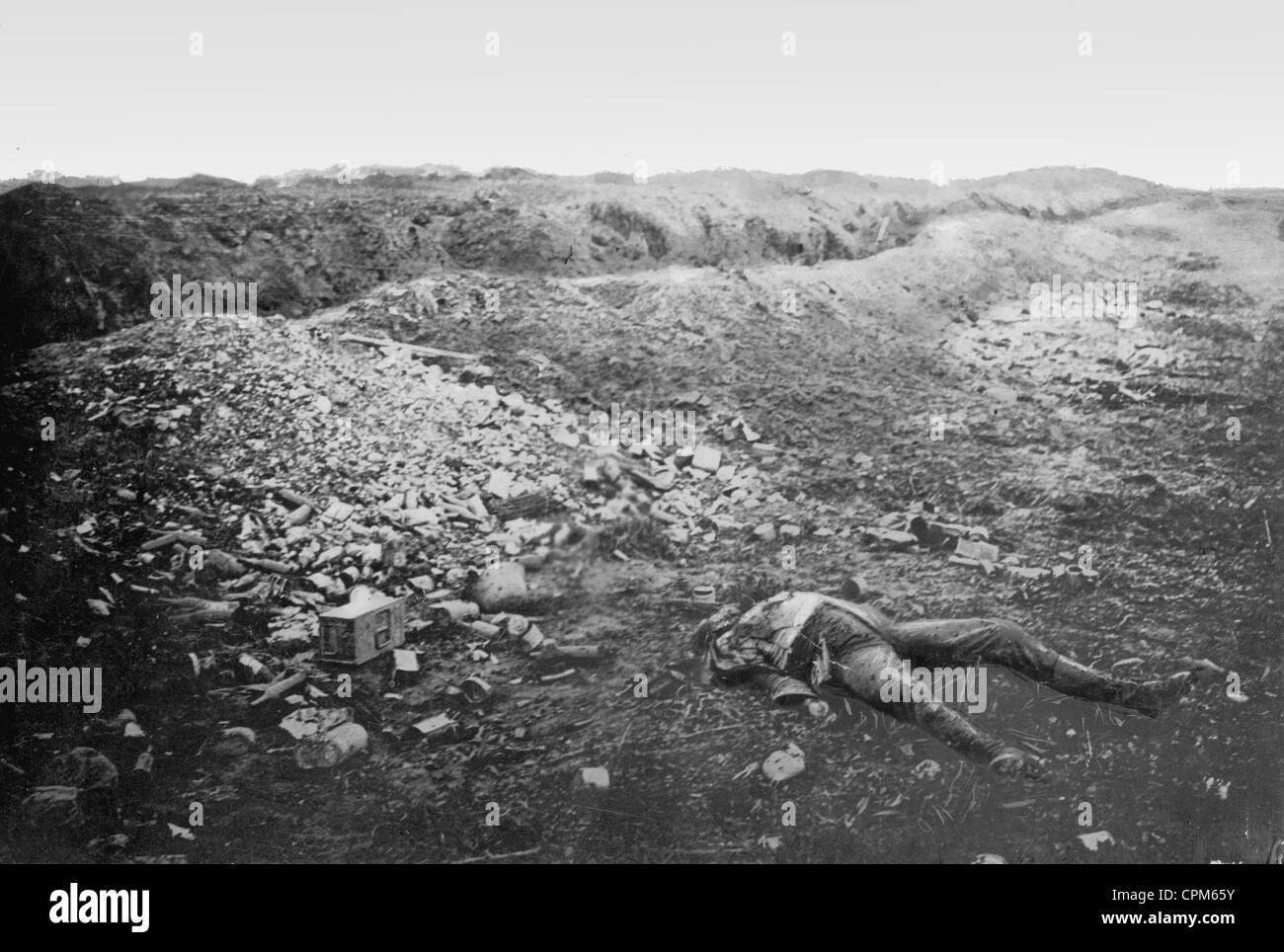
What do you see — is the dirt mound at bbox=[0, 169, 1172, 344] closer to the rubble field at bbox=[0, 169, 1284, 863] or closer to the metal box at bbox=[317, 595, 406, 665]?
the rubble field at bbox=[0, 169, 1284, 863]

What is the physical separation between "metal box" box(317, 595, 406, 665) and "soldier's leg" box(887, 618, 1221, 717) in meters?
1.70

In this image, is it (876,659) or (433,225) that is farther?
(433,225)

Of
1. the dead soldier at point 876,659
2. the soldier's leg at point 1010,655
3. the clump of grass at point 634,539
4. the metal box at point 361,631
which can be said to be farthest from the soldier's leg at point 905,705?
the metal box at point 361,631

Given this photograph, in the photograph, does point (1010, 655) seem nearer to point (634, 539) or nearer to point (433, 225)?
point (634, 539)

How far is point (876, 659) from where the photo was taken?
3123 mm

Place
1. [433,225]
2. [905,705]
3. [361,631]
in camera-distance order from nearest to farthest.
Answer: [361,631] → [905,705] → [433,225]

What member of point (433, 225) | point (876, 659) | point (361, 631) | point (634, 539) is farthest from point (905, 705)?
point (433, 225)

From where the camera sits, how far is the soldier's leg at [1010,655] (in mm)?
3193

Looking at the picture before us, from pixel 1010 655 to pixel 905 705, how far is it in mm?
438

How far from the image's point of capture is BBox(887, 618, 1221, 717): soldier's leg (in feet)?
10.5

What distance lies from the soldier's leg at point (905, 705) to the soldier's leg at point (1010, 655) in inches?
4.9
